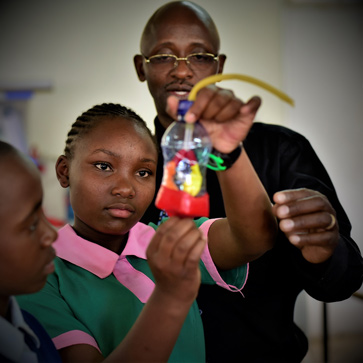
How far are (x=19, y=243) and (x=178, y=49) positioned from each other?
3.48 feet

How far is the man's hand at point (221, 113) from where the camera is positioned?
0.78m

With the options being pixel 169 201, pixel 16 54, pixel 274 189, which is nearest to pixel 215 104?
pixel 169 201

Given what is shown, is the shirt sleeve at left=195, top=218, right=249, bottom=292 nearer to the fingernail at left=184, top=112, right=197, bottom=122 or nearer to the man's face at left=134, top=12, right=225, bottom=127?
the fingernail at left=184, top=112, right=197, bottom=122

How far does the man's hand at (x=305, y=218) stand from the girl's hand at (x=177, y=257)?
0.23 m

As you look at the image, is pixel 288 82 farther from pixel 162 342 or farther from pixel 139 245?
pixel 162 342

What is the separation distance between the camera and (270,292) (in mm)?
1438

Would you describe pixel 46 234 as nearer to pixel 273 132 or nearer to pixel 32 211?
pixel 32 211

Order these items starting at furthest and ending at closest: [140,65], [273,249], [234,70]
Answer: [234,70]
[140,65]
[273,249]

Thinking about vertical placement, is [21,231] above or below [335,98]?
below

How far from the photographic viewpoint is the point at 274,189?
1.53 m

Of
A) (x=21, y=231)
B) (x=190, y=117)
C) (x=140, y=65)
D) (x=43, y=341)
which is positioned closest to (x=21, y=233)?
(x=21, y=231)

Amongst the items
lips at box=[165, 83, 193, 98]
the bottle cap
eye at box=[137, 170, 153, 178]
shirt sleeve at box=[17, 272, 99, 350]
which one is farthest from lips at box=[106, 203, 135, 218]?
lips at box=[165, 83, 193, 98]

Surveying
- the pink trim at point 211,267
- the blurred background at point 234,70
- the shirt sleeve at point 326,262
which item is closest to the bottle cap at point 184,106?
the pink trim at point 211,267

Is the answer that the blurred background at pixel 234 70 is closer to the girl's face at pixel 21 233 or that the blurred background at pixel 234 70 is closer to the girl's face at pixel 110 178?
the girl's face at pixel 110 178
